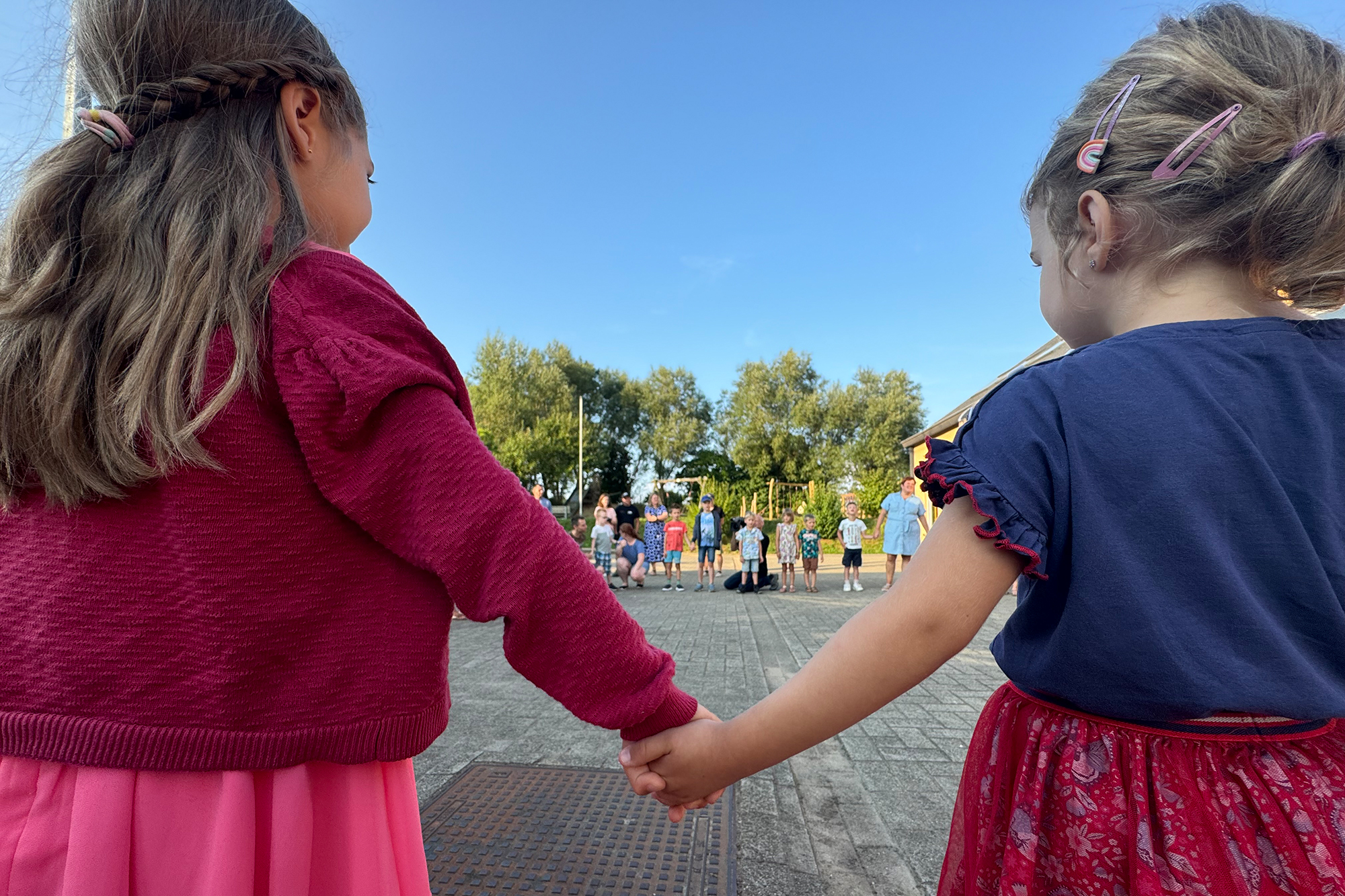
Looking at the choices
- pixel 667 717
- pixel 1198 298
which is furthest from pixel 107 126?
pixel 1198 298

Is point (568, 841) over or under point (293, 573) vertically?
under

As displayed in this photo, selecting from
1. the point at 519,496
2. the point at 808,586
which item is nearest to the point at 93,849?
the point at 519,496

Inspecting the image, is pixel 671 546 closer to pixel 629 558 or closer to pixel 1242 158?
pixel 629 558

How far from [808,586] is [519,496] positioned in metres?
11.5

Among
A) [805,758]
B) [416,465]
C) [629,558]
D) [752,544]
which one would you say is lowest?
[805,758]

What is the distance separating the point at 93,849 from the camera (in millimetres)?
767

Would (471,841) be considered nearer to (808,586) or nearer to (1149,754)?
(1149,754)

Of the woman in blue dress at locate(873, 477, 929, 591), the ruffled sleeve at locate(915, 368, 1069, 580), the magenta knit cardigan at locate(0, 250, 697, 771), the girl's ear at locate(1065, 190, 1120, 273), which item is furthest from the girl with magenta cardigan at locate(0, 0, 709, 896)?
the woman in blue dress at locate(873, 477, 929, 591)

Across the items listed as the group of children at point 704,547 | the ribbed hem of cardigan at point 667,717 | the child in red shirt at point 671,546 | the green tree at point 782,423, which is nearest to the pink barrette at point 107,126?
the ribbed hem of cardigan at point 667,717

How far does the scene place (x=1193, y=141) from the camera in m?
0.94

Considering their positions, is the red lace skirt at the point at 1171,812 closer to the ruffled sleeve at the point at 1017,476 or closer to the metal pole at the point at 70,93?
the ruffled sleeve at the point at 1017,476

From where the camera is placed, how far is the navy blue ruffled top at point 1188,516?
841 millimetres

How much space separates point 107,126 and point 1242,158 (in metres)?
1.46

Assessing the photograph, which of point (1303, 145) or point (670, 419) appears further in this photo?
point (670, 419)
